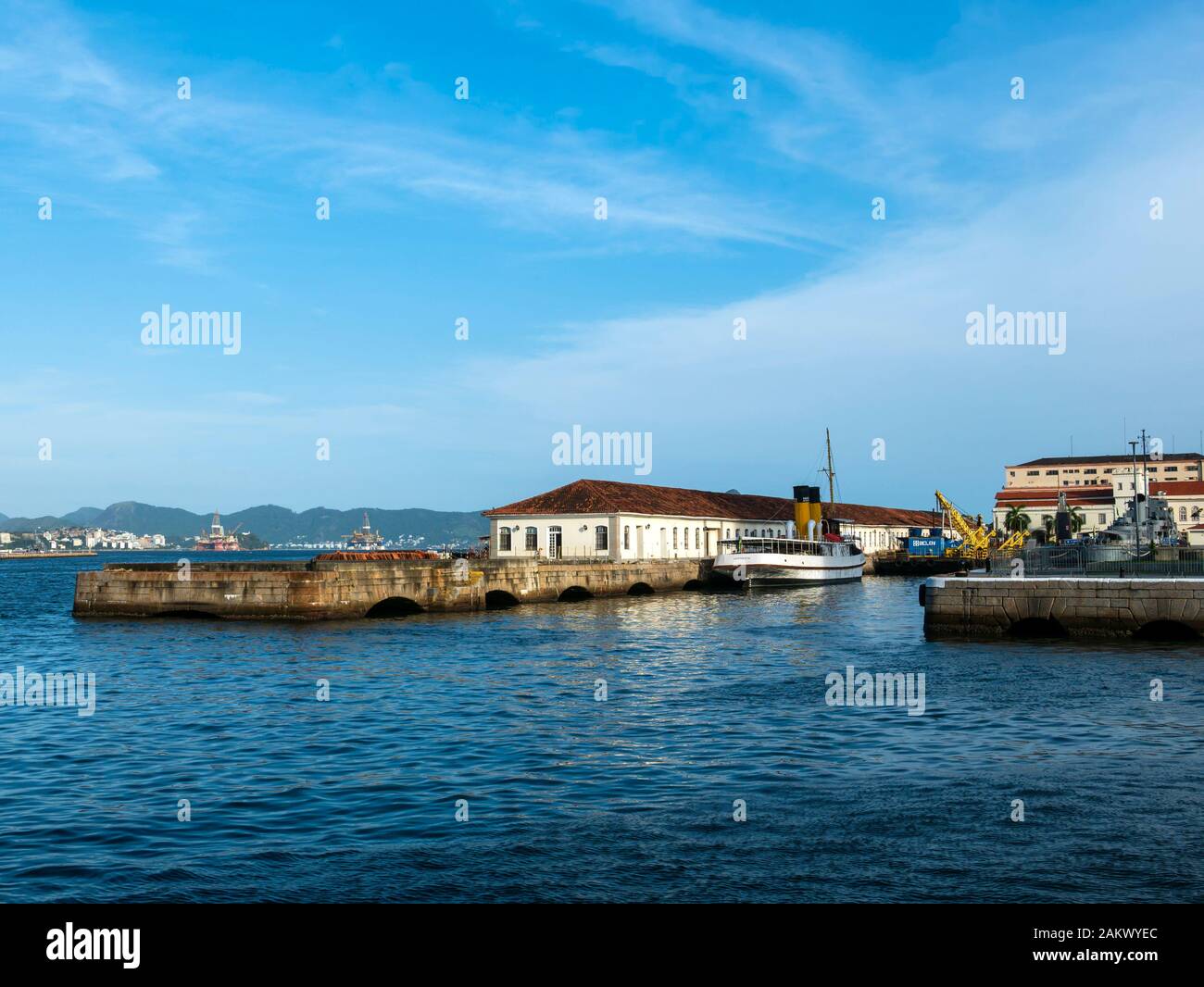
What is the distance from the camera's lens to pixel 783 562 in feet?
242

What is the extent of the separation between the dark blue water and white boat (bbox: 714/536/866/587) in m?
41.3

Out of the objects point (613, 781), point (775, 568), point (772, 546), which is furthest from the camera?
point (772, 546)

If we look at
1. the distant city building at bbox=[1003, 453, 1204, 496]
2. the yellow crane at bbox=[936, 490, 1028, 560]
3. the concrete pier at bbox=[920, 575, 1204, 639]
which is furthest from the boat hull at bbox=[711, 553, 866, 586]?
the distant city building at bbox=[1003, 453, 1204, 496]

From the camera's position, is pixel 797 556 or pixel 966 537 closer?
pixel 797 556

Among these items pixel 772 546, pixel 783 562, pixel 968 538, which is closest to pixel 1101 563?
pixel 783 562

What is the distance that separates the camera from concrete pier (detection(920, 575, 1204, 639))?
3144 centimetres

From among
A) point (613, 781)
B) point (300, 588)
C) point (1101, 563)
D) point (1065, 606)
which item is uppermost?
point (1101, 563)

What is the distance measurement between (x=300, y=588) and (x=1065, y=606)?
100ft

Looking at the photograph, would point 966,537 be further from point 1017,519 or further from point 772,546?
point 772,546

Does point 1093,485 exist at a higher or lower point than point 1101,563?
higher

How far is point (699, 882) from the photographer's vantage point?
1023cm

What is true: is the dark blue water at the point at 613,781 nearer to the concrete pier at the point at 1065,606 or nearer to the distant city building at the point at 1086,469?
the concrete pier at the point at 1065,606
